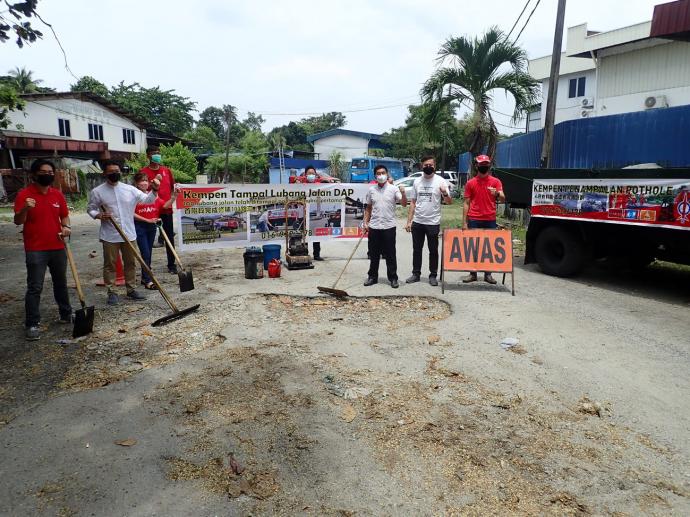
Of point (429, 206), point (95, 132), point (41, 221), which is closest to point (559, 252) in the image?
point (429, 206)

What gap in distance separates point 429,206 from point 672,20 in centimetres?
1073

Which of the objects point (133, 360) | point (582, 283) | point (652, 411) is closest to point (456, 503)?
point (652, 411)

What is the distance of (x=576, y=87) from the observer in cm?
3102

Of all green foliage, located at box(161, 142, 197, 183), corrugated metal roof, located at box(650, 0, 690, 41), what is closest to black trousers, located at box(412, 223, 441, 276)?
corrugated metal roof, located at box(650, 0, 690, 41)

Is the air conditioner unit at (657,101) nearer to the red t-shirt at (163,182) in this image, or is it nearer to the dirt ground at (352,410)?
the dirt ground at (352,410)

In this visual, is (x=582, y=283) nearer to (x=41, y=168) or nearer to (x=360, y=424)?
(x=360, y=424)

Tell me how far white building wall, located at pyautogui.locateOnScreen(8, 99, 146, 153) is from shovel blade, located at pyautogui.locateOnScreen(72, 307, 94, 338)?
31.7 m

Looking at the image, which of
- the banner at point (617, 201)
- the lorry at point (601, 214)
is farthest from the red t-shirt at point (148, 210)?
the banner at point (617, 201)

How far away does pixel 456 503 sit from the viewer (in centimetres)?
261

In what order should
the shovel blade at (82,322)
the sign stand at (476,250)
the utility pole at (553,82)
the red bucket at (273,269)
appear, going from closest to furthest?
1. the shovel blade at (82,322)
2. the sign stand at (476,250)
3. the red bucket at (273,269)
4. the utility pole at (553,82)

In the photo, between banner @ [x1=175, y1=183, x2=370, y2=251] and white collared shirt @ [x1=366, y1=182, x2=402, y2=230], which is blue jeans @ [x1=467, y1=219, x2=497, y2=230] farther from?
banner @ [x1=175, y1=183, x2=370, y2=251]

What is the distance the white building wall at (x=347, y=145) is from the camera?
51.8 meters

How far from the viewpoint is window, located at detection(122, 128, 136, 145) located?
3870cm

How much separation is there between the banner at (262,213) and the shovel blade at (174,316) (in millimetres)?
2906
